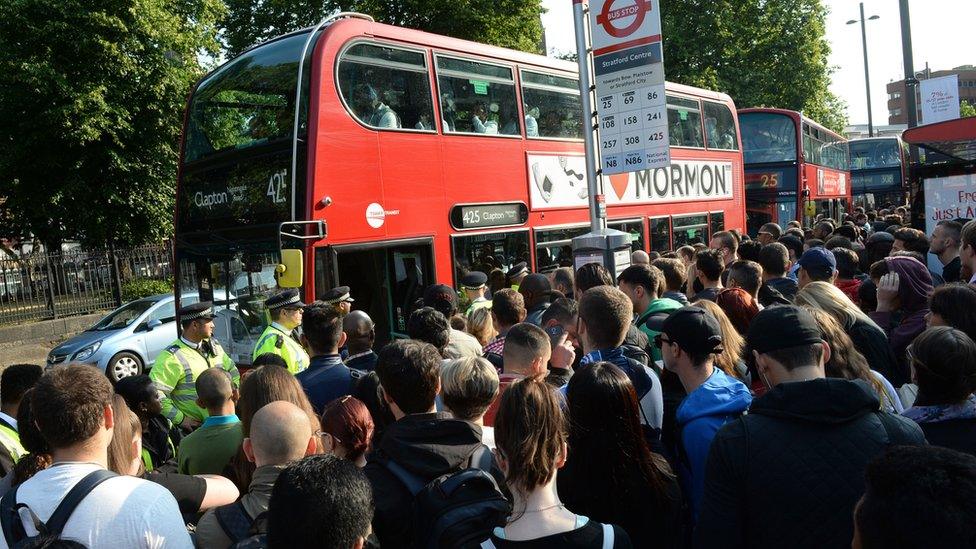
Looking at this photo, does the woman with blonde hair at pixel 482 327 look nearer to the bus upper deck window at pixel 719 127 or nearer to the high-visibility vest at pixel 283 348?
the high-visibility vest at pixel 283 348

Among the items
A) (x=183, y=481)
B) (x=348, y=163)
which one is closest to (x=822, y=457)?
(x=183, y=481)

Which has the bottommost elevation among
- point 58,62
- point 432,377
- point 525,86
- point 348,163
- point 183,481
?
point 183,481

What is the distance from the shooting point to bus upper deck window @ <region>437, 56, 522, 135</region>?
7926mm

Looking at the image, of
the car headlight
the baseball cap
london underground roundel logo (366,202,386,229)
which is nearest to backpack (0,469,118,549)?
the baseball cap

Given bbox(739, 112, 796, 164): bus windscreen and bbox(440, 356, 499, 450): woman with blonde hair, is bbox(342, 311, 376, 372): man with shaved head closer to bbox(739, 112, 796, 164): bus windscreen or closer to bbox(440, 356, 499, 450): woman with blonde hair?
bbox(440, 356, 499, 450): woman with blonde hair

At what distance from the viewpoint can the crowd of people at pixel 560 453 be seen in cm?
185

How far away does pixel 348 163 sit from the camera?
6.95m

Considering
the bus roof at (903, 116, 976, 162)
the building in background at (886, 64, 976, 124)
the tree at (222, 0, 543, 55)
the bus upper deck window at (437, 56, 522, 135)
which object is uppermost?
the building in background at (886, 64, 976, 124)

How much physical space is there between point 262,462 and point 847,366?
240cm

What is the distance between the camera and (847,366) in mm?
3092

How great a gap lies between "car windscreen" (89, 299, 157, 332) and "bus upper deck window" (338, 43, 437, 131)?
824 centimetres

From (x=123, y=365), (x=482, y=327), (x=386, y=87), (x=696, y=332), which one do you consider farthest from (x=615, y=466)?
(x=123, y=365)

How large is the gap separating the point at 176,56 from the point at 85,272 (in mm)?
6497

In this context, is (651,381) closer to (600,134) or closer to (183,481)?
(183,481)
